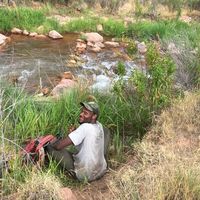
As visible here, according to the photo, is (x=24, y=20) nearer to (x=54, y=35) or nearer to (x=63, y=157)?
(x=54, y=35)

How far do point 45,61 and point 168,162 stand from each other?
7856 millimetres

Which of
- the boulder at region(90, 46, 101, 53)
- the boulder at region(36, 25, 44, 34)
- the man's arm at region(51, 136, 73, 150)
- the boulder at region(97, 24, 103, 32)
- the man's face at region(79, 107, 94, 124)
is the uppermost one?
the man's face at region(79, 107, 94, 124)

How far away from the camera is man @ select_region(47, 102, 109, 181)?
5.11m

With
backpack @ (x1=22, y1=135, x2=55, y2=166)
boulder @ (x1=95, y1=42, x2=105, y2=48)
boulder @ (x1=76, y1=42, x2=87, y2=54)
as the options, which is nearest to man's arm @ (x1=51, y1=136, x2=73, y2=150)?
backpack @ (x1=22, y1=135, x2=55, y2=166)

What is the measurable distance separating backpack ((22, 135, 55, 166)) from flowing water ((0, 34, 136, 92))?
390cm

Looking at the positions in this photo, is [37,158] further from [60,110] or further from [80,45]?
[80,45]

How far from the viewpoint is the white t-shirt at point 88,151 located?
5.11 metres

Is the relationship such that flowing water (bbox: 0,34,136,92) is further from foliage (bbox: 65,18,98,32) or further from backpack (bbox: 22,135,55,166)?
backpack (bbox: 22,135,55,166)

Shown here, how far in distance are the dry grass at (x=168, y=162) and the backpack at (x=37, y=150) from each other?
33.9 inches

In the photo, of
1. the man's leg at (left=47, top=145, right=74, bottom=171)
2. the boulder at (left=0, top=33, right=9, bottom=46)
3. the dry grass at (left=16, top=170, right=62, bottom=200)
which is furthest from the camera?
the boulder at (left=0, top=33, right=9, bottom=46)

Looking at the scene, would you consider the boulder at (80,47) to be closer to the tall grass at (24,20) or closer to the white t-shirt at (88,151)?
the tall grass at (24,20)

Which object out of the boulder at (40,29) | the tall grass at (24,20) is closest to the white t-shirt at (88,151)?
the boulder at (40,29)

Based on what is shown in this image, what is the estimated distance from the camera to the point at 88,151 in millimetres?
5188

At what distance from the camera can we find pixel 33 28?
15.1 metres
